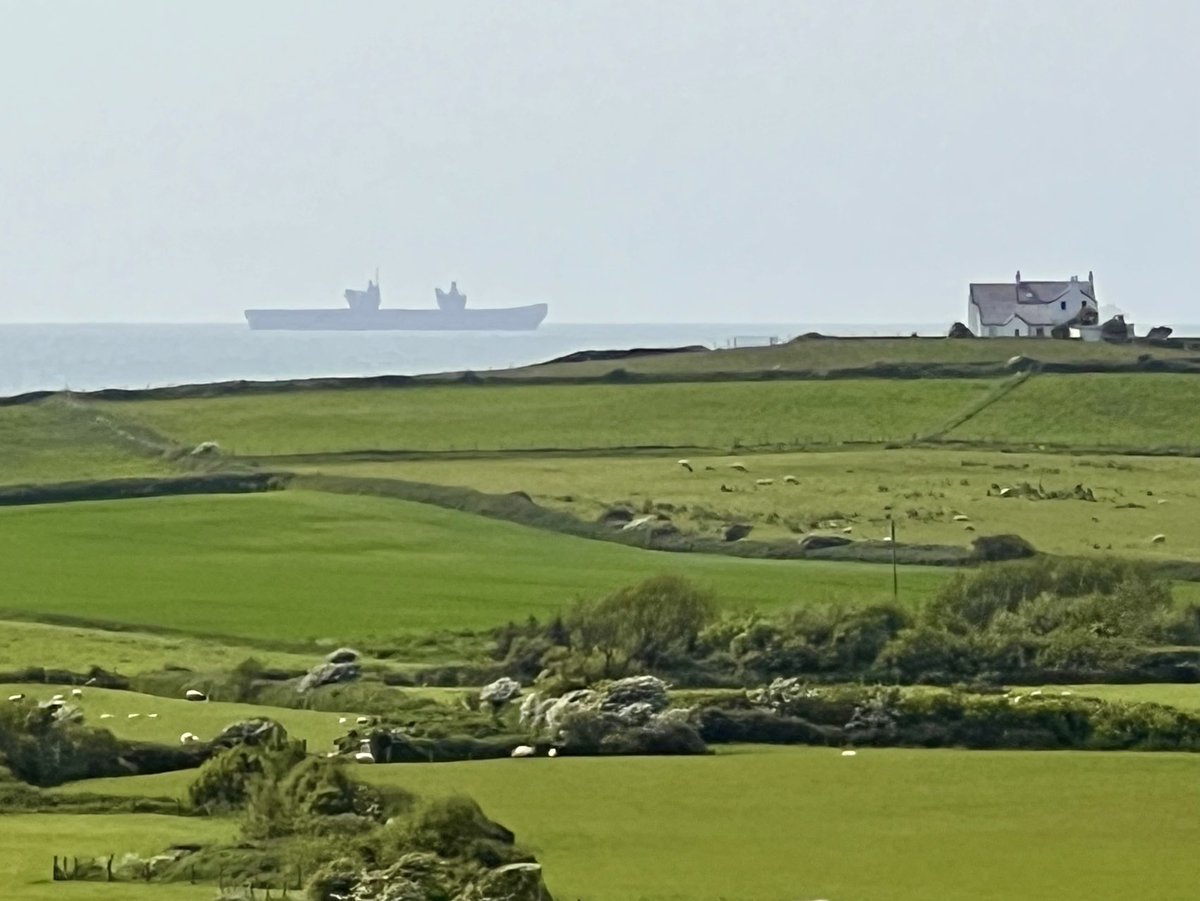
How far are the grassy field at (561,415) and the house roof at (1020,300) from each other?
3723cm

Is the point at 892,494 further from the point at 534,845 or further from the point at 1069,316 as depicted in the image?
the point at 1069,316

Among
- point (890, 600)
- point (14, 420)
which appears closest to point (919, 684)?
point (890, 600)

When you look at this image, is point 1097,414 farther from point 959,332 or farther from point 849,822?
point 849,822

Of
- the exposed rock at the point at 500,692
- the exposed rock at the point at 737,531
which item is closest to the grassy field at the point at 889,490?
the exposed rock at the point at 737,531

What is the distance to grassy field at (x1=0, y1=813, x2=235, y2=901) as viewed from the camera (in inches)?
795

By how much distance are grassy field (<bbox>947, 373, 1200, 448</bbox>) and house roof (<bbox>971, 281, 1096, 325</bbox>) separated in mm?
37988

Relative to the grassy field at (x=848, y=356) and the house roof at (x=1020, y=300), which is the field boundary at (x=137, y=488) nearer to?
the grassy field at (x=848, y=356)

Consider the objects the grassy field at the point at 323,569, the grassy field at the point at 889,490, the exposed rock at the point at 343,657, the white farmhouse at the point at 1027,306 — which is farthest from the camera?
the white farmhouse at the point at 1027,306

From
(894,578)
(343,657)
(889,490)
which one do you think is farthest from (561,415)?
(343,657)

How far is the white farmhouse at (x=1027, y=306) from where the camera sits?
387 ft

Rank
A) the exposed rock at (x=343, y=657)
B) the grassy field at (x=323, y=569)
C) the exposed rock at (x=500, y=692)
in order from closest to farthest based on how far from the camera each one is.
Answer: the exposed rock at (x=500, y=692), the exposed rock at (x=343, y=657), the grassy field at (x=323, y=569)

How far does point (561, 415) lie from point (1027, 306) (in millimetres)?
48548

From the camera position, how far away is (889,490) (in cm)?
5825

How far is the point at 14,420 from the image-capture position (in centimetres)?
7419
